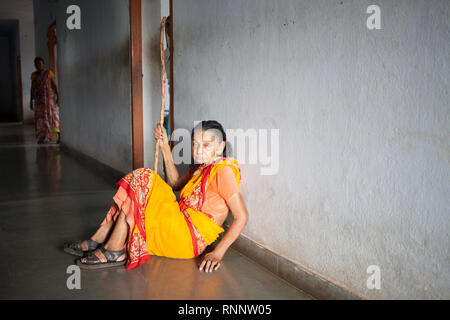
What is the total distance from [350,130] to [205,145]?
2.77ft

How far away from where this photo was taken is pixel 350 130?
159 cm

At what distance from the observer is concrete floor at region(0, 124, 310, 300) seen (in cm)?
187

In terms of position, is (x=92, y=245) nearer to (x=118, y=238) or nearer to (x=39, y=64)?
(x=118, y=238)

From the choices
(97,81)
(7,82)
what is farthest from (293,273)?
(7,82)

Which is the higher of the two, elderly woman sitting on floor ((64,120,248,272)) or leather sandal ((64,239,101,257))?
elderly woman sitting on floor ((64,120,248,272))

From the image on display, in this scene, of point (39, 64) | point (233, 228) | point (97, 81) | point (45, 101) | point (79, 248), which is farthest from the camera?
point (45, 101)

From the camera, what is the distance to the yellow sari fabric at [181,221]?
2137 mm

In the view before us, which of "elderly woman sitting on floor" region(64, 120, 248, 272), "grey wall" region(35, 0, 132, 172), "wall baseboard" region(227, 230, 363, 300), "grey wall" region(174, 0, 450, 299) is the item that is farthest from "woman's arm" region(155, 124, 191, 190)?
"grey wall" region(35, 0, 132, 172)

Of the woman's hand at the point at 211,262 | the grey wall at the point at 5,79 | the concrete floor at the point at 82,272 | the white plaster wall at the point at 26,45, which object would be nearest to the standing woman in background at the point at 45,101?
the concrete floor at the point at 82,272

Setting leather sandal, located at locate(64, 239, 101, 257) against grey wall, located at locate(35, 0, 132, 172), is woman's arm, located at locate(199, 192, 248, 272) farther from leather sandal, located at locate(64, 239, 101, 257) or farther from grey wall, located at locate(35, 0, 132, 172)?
grey wall, located at locate(35, 0, 132, 172)

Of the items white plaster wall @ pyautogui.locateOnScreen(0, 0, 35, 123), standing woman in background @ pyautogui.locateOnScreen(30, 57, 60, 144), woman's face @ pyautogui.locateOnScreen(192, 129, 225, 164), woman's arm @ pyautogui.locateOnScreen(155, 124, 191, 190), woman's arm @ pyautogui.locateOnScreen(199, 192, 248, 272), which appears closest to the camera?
woman's arm @ pyautogui.locateOnScreen(199, 192, 248, 272)

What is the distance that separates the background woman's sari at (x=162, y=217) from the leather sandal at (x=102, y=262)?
7 cm

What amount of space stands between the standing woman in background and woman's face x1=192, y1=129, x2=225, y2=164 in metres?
6.80

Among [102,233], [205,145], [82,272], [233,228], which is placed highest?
[205,145]
